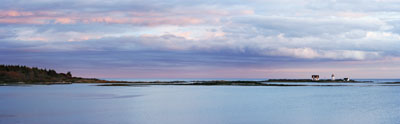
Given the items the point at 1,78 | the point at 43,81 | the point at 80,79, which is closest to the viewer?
the point at 1,78

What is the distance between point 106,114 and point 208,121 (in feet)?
31.7

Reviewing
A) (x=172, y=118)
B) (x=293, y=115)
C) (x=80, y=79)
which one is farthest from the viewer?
(x=80, y=79)

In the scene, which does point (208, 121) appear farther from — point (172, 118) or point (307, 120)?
point (307, 120)

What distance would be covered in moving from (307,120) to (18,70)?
141 meters

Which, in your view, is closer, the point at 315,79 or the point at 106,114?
the point at 106,114

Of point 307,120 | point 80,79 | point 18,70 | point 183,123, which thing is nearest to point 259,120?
point 307,120

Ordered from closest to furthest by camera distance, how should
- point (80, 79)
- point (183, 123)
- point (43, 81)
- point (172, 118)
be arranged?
point (183, 123), point (172, 118), point (43, 81), point (80, 79)

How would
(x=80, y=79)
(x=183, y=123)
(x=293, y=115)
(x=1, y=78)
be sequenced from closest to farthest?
(x=183, y=123) → (x=293, y=115) → (x=1, y=78) → (x=80, y=79)

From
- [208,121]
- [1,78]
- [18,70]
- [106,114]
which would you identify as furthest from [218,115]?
[18,70]

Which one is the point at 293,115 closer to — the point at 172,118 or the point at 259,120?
the point at 259,120

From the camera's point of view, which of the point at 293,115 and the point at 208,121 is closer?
the point at 208,121

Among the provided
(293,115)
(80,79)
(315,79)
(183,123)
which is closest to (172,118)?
(183,123)

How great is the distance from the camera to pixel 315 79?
181875mm

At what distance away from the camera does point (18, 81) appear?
14200 centimetres
